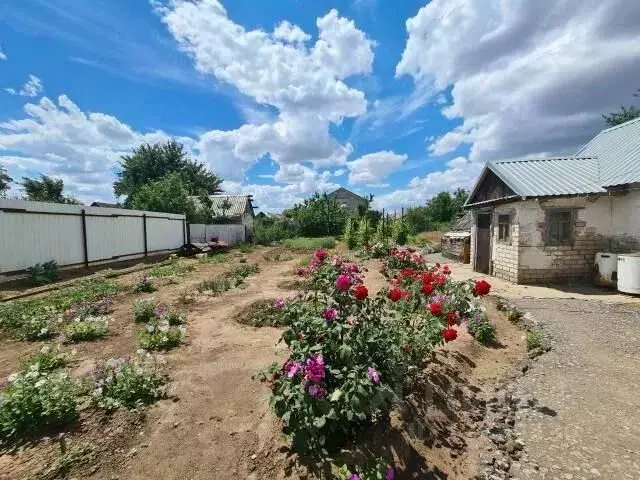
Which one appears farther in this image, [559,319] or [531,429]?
[559,319]

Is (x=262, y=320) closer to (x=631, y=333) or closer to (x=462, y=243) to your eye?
(x=631, y=333)

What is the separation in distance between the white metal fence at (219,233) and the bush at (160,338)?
16.5 metres

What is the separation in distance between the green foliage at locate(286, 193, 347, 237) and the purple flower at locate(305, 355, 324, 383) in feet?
87.1

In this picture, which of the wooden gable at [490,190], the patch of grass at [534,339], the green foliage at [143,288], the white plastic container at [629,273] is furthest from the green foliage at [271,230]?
the patch of grass at [534,339]

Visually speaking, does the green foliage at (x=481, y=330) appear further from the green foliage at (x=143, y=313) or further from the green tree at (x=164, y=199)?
the green tree at (x=164, y=199)

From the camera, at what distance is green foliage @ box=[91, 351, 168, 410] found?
107 inches

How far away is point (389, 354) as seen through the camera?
7.67ft

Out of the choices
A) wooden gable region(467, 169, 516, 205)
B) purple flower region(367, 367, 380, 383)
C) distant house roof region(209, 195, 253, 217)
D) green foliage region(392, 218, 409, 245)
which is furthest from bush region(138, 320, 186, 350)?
distant house roof region(209, 195, 253, 217)

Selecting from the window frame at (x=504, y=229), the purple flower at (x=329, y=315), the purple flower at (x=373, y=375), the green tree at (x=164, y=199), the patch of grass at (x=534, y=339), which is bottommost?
the patch of grass at (x=534, y=339)

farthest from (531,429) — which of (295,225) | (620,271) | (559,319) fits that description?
(295,225)

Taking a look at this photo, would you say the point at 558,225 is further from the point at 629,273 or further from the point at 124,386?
the point at 124,386

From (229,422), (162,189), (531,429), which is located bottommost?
(531,429)

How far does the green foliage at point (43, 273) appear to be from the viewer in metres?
8.44

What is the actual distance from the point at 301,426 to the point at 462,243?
527 inches
